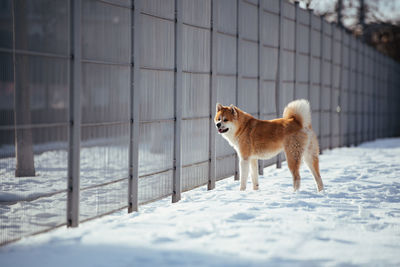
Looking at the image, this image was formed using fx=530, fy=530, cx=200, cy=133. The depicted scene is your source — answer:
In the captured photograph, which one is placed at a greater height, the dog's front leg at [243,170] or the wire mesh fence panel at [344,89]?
the wire mesh fence panel at [344,89]

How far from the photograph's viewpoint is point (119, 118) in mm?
6152

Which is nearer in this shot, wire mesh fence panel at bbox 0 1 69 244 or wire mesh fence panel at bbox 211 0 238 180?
wire mesh fence panel at bbox 0 1 69 244

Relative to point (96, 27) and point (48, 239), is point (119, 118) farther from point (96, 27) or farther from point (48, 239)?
point (48, 239)

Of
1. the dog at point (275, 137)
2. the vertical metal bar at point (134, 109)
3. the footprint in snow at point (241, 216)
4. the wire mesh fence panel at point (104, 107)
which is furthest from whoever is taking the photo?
the dog at point (275, 137)

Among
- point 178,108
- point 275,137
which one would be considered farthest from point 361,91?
point 178,108

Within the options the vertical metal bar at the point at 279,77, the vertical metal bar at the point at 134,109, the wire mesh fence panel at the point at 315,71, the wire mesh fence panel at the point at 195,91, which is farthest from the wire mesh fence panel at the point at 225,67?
the wire mesh fence panel at the point at 315,71

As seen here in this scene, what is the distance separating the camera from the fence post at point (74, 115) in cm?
534

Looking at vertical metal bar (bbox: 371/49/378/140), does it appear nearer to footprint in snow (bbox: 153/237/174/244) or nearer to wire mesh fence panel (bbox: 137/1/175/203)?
wire mesh fence panel (bbox: 137/1/175/203)

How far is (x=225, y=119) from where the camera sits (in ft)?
25.3

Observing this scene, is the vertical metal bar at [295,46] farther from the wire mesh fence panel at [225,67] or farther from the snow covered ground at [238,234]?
the snow covered ground at [238,234]

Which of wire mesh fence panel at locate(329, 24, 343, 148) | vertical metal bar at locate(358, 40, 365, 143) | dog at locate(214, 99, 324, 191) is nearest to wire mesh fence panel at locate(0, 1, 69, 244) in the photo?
dog at locate(214, 99, 324, 191)

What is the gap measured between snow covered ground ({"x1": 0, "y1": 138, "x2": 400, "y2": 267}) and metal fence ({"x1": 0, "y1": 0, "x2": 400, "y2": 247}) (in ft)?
1.07

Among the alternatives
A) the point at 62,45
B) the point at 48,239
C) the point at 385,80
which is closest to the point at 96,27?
the point at 62,45

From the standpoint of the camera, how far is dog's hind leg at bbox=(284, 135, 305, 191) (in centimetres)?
778
